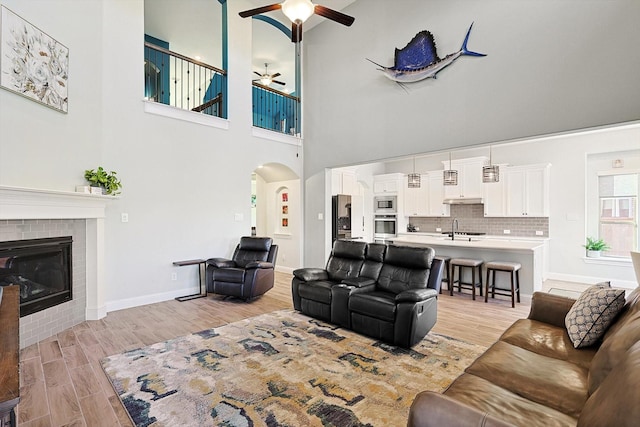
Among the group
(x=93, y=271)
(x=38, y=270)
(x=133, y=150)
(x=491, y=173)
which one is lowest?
(x=93, y=271)

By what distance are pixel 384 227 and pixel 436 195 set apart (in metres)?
1.66

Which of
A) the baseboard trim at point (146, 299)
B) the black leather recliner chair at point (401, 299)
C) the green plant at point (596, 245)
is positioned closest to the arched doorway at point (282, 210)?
the baseboard trim at point (146, 299)

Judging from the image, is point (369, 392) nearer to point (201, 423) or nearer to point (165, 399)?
point (201, 423)

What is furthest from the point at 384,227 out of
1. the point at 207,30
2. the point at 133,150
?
the point at 207,30

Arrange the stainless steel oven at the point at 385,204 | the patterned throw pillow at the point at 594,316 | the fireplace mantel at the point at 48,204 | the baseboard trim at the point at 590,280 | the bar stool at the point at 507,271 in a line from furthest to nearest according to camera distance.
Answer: the stainless steel oven at the point at 385,204 < the baseboard trim at the point at 590,280 < the bar stool at the point at 507,271 < the fireplace mantel at the point at 48,204 < the patterned throw pillow at the point at 594,316

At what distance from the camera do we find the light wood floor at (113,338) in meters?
2.18

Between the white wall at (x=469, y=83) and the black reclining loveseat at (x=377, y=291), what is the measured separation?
202cm

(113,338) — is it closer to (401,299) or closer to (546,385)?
(401,299)

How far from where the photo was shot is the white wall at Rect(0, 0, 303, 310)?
11.3 feet

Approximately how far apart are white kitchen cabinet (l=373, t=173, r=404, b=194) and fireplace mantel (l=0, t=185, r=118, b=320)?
6.56m

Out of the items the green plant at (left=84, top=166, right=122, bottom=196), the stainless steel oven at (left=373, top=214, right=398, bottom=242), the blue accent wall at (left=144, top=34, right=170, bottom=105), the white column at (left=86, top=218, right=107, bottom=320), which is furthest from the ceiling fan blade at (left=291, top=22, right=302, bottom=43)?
the stainless steel oven at (left=373, top=214, right=398, bottom=242)

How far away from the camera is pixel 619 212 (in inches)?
244

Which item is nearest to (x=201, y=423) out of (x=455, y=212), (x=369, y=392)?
(x=369, y=392)

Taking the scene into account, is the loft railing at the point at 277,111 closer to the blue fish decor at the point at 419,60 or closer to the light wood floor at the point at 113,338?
the blue fish decor at the point at 419,60
